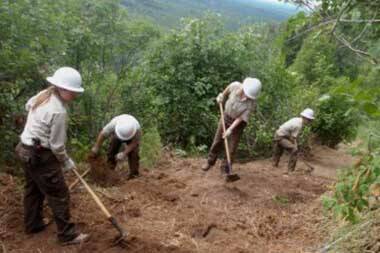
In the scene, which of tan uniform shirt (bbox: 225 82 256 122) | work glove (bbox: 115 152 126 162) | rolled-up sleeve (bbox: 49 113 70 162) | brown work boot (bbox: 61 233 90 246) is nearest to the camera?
rolled-up sleeve (bbox: 49 113 70 162)

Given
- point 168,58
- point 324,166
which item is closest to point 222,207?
point 168,58

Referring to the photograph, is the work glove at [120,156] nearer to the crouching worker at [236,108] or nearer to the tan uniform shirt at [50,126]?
the crouching worker at [236,108]

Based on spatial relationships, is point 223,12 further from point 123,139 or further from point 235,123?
point 123,139

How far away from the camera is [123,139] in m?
7.25

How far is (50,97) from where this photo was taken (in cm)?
454

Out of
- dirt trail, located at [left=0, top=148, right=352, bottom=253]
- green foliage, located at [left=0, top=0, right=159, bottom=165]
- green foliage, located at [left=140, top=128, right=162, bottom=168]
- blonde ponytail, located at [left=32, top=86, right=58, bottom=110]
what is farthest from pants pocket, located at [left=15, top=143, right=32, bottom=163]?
green foliage, located at [left=140, top=128, right=162, bottom=168]

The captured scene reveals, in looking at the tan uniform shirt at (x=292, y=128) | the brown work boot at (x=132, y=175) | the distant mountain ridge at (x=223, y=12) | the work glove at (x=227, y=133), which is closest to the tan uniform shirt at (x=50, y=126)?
the distant mountain ridge at (x=223, y=12)

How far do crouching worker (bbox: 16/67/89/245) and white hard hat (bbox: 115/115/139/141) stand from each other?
7.47ft

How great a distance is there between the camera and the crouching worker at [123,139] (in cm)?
711

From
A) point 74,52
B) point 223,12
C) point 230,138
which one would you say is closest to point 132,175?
point 230,138

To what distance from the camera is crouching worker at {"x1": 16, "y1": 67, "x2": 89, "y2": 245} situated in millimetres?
4473

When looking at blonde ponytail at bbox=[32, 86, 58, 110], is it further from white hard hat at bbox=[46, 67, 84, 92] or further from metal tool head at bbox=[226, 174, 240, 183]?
metal tool head at bbox=[226, 174, 240, 183]

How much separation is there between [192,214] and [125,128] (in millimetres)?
1653

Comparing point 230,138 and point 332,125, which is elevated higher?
point 230,138
